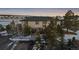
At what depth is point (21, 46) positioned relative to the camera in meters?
2.06

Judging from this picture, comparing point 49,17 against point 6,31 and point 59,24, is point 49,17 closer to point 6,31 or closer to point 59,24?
point 59,24

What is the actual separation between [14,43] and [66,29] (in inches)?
27.2

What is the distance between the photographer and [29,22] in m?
2.05

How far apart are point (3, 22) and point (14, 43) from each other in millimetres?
303

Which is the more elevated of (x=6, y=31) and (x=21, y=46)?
(x=6, y=31)

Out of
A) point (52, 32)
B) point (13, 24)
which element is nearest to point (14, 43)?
point (13, 24)

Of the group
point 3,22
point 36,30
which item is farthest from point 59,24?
point 3,22
